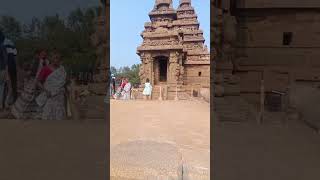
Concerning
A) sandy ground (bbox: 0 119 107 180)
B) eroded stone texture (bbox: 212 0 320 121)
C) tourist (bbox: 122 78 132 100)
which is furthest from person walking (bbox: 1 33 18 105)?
tourist (bbox: 122 78 132 100)

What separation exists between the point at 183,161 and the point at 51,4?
5150 mm

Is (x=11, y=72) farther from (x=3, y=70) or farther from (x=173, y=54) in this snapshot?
(x=173, y=54)

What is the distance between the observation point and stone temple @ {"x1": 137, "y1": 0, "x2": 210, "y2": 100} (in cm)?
2450

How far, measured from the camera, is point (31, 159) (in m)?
4.13

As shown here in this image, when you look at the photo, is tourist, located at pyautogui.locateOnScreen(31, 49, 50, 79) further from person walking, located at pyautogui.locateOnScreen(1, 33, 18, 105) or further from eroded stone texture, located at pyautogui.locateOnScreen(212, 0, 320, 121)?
eroded stone texture, located at pyautogui.locateOnScreen(212, 0, 320, 121)

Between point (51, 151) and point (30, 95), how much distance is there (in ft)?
11.2

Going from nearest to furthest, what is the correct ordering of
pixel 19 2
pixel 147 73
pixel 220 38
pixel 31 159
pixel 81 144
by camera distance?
1. pixel 31 159
2. pixel 81 144
3. pixel 220 38
4. pixel 19 2
5. pixel 147 73

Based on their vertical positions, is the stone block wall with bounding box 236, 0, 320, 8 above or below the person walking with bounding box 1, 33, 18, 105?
above

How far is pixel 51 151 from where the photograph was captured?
14.9 ft

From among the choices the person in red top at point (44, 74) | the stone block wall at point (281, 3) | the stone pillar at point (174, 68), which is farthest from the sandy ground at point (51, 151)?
the stone pillar at point (174, 68)

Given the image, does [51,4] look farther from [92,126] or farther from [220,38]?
[220,38]

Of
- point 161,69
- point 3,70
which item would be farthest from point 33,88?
point 161,69

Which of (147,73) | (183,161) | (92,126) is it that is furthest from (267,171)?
(147,73)

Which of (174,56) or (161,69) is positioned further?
(161,69)
